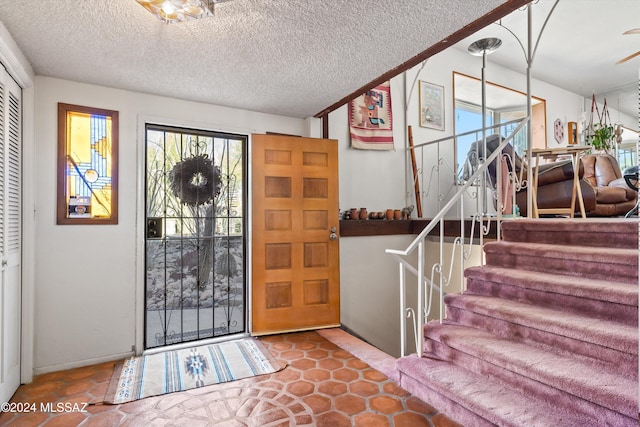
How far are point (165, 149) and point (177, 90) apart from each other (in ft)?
2.24

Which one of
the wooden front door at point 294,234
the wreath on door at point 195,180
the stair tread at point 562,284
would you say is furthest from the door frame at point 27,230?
the stair tread at point 562,284

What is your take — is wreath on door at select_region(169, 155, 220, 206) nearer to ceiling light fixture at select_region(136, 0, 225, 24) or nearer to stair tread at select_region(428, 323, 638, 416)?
ceiling light fixture at select_region(136, 0, 225, 24)

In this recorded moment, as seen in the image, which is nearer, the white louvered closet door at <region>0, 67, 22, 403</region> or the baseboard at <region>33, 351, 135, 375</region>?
the white louvered closet door at <region>0, 67, 22, 403</region>

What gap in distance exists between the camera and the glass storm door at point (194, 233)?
3398 millimetres

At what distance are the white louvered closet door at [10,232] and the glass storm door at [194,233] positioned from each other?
0.95m

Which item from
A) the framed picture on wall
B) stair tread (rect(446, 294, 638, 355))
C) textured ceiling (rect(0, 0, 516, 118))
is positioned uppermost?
the framed picture on wall

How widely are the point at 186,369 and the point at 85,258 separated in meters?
1.28

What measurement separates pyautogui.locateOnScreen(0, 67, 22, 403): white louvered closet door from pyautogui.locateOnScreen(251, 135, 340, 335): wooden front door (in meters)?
1.79

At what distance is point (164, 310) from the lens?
360cm

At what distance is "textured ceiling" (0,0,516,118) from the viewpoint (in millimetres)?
1841

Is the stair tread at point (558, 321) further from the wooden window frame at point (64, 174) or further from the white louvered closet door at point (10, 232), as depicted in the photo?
the white louvered closet door at point (10, 232)

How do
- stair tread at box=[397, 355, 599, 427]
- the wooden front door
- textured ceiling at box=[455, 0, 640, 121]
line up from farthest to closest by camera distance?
textured ceiling at box=[455, 0, 640, 121] → the wooden front door → stair tread at box=[397, 355, 599, 427]

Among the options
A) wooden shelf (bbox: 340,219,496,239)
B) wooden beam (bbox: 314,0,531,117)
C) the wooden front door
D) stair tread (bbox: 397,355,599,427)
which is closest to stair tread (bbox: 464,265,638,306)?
stair tread (bbox: 397,355,599,427)

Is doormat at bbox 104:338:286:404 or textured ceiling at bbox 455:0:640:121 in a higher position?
textured ceiling at bbox 455:0:640:121
